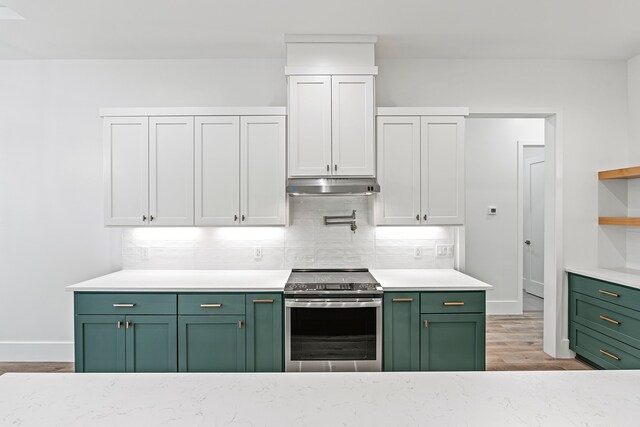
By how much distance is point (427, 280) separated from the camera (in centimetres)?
279

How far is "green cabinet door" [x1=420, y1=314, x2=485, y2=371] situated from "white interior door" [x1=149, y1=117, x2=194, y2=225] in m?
2.01

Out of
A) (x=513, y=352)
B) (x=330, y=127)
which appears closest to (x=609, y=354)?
(x=513, y=352)

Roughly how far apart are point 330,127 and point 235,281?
1.41m

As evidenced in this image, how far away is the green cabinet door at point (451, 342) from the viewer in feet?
8.46

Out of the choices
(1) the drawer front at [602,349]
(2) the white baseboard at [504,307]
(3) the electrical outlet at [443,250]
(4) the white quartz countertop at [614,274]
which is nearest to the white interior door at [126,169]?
(3) the electrical outlet at [443,250]

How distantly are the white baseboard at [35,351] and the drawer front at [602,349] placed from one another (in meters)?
4.60

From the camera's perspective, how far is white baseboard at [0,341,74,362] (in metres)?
3.32

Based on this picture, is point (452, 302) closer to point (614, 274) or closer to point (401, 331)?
point (401, 331)

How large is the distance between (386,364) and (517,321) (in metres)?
2.81

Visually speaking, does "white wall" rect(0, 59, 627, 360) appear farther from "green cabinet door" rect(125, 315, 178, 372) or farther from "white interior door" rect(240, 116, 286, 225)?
"green cabinet door" rect(125, 315, 178, 372)

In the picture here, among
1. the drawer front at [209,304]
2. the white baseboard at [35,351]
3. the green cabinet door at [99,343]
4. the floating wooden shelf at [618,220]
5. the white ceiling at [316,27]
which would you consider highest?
the white ceiling at [316,27]

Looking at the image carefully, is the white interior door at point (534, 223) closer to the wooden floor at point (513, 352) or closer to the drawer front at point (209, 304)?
the wooden floor at point (513, 352)

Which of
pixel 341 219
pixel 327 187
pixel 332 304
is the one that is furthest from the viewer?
pixel 341 219

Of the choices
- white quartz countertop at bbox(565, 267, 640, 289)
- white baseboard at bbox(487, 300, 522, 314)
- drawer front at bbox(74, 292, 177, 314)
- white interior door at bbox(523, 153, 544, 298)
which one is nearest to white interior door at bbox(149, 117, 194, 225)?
drawer front at bbox(74, 292, 177, 314)
